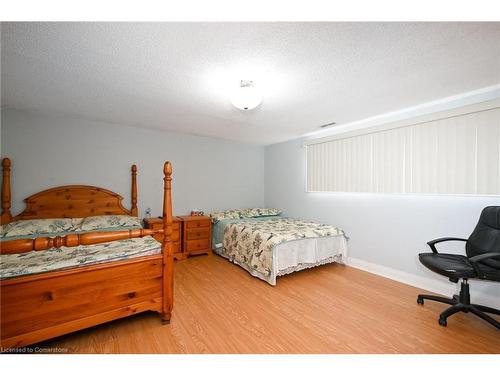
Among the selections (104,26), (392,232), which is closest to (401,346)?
(392,232)

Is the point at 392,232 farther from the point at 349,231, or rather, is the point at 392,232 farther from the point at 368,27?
the point at 368,27

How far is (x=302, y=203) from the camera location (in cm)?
431

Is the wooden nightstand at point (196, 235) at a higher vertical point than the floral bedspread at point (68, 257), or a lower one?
lower

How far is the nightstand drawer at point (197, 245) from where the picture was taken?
3.76m

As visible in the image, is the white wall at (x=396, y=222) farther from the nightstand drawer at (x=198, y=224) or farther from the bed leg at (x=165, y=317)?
the bed leg at (x=165, y=317)

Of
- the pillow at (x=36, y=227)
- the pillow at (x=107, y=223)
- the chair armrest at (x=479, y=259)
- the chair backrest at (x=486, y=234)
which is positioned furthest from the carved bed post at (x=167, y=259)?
the chair backrest at (x=486, y=234)

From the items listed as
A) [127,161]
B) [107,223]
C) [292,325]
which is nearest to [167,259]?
[292,325]

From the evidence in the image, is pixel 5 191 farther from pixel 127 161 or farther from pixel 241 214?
pixel 241 214

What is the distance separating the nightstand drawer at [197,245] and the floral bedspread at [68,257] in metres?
1.67

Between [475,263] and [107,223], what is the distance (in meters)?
4.03

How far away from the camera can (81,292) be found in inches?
62.9

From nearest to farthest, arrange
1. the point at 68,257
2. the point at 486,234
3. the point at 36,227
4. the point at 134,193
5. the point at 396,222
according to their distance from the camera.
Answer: the point at 68,257 → the point at 486,234 → the point at 36,227 → the point at 396,222 → the point at 134,193

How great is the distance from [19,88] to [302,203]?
4.27 metres

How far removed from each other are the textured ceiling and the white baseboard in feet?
7.05
